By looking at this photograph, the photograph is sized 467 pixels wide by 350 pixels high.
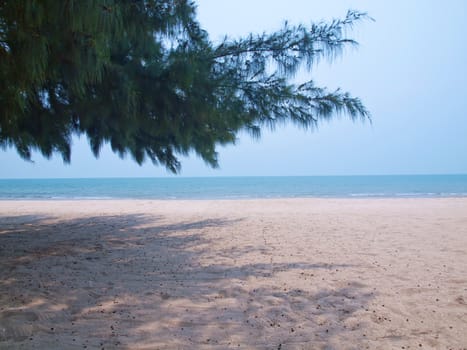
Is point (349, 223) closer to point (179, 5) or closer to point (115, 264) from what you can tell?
point (115, 264)

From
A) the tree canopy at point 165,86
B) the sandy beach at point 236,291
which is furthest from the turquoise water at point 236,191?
the tree canopy at point 165,86

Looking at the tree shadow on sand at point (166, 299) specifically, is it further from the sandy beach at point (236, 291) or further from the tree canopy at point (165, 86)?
the tree canopy at point (165, 86)

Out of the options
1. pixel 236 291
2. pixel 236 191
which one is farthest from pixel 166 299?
pixel 236 191

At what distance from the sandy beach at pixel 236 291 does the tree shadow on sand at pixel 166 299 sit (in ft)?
0.03

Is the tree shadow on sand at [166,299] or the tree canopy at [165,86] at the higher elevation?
the tree canopy at [165,86]

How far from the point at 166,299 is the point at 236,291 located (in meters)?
0.62

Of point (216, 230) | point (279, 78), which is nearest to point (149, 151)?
point (216, 230)

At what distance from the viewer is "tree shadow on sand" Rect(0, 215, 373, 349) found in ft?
7.30

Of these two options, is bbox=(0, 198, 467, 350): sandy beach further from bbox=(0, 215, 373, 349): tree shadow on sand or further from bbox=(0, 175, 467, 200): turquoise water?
bbox=(0, 175, 467, 200): turquoise water

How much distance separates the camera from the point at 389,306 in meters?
2.72

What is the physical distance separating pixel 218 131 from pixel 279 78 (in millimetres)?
1045

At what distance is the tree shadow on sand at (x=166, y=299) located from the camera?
223 cm

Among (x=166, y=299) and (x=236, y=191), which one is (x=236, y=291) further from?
(x=236, y=191)

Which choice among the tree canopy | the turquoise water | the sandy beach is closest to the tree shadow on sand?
the sandy beach
